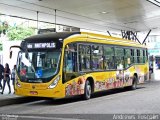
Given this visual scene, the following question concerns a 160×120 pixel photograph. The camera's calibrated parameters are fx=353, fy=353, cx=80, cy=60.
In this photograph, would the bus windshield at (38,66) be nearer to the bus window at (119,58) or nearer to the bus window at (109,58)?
the bus window at (109,58)

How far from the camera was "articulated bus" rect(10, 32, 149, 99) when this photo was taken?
45.3ft

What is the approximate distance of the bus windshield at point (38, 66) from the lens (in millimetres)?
13828

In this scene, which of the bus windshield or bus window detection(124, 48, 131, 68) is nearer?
the bus windshield

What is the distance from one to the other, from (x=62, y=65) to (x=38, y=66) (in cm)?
98

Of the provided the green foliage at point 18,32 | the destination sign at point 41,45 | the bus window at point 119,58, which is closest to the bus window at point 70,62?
the destination sign at point 41,45

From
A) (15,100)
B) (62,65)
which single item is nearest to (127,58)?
(62,65)

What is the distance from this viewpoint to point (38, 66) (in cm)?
1407

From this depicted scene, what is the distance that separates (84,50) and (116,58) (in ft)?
12.7

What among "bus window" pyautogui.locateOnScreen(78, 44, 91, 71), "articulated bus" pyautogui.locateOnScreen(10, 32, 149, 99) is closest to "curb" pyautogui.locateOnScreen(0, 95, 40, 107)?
"articulated bus" pyautogui.locateOnScreen(10, 32, 149, 99)

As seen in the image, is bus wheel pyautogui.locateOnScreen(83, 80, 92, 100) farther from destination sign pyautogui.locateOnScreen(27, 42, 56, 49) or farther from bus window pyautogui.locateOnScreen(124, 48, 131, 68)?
bus window pyautogui.locateOnScreen(124, 48, 131, 68)

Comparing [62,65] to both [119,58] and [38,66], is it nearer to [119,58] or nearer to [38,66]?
[38,66]

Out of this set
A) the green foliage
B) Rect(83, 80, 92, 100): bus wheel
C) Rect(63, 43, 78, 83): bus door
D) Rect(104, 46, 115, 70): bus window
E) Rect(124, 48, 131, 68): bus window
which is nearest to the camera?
Rect(63, 43, 78, 83): bus door

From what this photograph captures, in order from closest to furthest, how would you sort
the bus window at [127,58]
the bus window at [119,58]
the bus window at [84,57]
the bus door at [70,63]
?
the bus door at [70,63], the bus window at [84,57], the bus window at [119,58], the bus window at [127,58]

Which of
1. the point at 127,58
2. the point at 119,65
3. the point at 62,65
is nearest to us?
the point at 62,65
